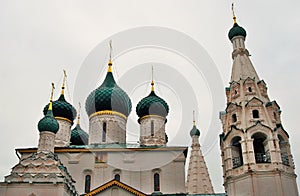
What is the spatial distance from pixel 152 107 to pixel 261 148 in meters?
9.48

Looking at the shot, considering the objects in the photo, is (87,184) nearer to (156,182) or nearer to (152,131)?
(156,182)

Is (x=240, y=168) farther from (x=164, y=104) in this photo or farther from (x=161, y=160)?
(x=164, y=104)

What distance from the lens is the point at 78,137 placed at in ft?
88.7

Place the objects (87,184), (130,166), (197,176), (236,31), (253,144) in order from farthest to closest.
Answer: (197,176) → (130,166) → (87,184) → (236,31) → (253,144)

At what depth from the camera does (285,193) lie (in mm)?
14586

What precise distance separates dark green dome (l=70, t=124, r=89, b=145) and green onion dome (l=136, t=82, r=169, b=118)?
514 centimetres

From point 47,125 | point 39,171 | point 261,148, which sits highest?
point 47,125

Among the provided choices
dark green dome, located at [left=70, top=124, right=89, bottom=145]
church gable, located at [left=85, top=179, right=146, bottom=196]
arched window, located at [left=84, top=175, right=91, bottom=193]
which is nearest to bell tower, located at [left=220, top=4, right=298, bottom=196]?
church gable, located at [left=85, top=179, right=146, bottom=196]

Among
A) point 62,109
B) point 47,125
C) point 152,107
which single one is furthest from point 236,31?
point 62,109

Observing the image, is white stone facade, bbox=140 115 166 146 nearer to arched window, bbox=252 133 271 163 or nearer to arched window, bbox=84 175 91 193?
arched window, bbox=84 175 91 193

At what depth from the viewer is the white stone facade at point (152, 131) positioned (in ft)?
76.9

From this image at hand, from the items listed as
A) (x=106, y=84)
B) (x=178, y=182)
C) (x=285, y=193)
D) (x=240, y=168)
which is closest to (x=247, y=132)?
(x=240, y=168)

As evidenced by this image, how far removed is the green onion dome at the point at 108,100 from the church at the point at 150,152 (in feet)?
0.22

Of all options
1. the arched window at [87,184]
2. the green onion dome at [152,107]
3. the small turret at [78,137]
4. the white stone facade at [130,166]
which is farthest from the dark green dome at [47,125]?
the small turret at [78,137]
